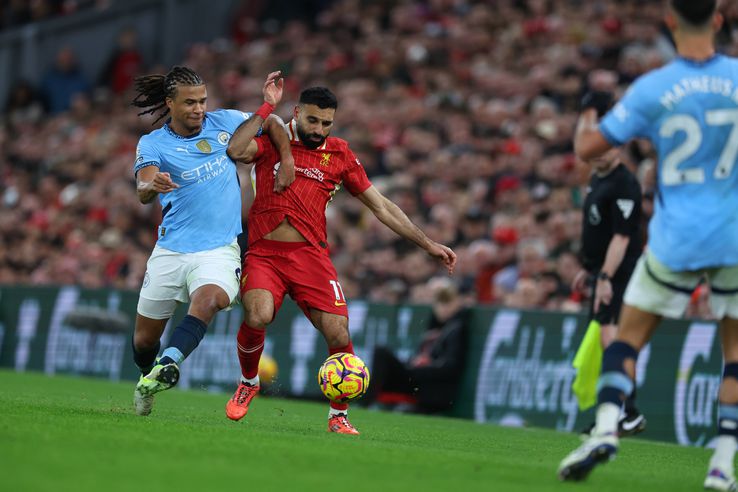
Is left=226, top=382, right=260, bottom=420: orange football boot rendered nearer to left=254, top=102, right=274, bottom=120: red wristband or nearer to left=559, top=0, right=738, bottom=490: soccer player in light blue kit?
left=254, top=102, right=274, bottom=120: red wristband

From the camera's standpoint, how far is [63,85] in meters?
29.1

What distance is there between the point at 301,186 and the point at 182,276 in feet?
3.69

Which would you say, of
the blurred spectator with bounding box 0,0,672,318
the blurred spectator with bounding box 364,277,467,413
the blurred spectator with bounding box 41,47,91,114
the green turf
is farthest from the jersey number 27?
the blurred spectator with bounding box 41,47,91,114

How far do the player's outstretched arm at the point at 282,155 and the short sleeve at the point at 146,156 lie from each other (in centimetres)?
88

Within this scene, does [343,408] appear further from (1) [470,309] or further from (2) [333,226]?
(2) [333,226]

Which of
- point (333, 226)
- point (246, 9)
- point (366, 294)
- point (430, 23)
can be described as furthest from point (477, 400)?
point (246, 9)

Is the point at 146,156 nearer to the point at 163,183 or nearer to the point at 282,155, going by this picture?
the point at 163,183

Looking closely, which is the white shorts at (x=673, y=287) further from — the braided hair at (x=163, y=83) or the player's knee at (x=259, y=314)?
the braided hair at (x=163, y=83)

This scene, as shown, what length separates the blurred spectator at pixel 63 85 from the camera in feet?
95.1

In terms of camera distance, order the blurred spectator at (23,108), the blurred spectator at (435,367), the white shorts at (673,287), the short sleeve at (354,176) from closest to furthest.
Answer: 1. the white shorts at (673,287)
2. the short sleeve at (354,176)
3. the blurred spectator at (435,367)
4. the blurred spectator at (23,108)

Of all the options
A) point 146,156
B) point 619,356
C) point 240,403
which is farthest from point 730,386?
point 146,156

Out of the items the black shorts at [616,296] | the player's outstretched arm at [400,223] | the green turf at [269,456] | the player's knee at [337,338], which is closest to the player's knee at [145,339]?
the green turf at [269,456]

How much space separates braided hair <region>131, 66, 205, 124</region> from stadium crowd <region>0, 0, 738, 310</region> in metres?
3.85

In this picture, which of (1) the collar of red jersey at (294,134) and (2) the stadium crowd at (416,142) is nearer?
(1) the collar of red jersey at (294,134)
